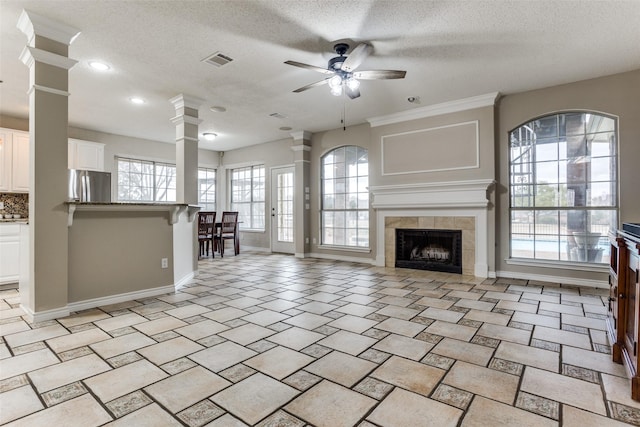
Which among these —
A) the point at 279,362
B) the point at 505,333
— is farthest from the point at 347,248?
the point at 279,362

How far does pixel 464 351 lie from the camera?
89.4 inches

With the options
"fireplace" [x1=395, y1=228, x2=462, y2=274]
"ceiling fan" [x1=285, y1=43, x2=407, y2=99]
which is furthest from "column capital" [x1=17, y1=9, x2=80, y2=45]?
"fireplace" [x1=395, y1=228, x2=462, y2=274]

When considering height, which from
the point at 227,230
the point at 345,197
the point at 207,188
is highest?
the point at 207,188

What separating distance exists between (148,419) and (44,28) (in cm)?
333

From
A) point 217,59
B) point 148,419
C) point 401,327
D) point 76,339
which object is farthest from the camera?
point 217,59

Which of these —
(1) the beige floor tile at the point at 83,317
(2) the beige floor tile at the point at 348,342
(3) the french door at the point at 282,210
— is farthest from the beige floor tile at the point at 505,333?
(3) the french door at the point at 282,210

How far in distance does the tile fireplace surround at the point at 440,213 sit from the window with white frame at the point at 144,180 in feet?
17.0

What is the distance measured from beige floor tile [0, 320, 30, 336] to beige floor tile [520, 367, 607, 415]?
12.1ft

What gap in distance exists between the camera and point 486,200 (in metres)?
4.75

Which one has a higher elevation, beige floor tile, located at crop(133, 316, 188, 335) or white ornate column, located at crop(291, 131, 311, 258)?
white ornate column, located at crop(291, 131, 311, 258)

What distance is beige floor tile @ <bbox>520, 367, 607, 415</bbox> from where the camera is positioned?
1663 mm

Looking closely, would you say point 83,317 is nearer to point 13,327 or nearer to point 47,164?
point 13,327

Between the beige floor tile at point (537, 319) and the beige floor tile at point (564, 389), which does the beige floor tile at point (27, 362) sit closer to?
the beige floor tile at point (564, 389)

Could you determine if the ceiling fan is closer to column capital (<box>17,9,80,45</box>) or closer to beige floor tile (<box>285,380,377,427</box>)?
column capital (<box>17,9,80,45</box>)
